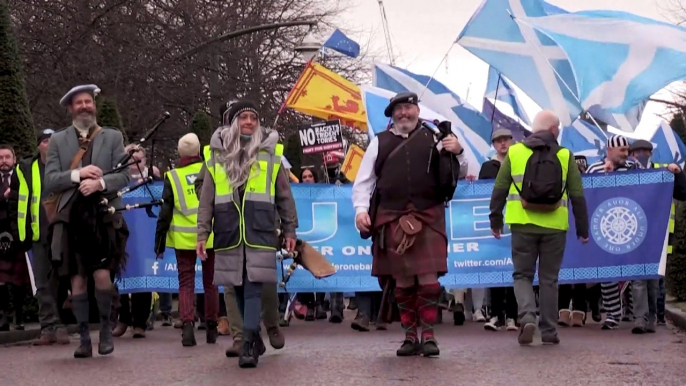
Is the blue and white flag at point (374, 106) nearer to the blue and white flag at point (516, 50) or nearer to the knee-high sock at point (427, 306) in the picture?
the blue and white flag at point (516, 50)

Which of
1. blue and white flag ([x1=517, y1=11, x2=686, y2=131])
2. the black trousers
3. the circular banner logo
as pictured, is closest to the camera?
the circular banner logo

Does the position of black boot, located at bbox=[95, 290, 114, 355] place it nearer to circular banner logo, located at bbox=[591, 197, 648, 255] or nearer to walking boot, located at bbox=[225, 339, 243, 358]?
walking boot, located at bbox=[225, 339, 243, 358]

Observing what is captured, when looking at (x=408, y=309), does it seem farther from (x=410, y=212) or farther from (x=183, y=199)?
(x=183, y=199)

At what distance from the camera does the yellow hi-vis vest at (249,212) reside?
9742 mm

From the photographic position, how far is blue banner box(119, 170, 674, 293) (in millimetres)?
14305

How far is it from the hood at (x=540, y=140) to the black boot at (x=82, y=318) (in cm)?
376

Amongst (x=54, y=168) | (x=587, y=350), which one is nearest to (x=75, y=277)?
(x=54, y=168)

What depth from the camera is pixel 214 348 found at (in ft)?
40.0

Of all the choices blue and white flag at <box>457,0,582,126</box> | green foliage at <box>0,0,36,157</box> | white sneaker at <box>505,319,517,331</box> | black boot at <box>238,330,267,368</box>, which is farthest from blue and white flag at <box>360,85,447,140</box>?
black boot at <box>238,330,267,368</box>

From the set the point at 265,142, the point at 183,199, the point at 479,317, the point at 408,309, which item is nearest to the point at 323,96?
the point at 479,317

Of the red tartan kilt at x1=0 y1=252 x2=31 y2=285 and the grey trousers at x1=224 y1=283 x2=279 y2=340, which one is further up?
the red tartan kilt at x1=0 y1=252 x2=31 y2=285

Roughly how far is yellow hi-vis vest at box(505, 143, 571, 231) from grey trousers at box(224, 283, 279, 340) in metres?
2.33

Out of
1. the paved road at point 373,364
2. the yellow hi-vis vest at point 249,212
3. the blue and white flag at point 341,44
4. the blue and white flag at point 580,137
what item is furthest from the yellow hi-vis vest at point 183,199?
the blue and white flag at point 341,44

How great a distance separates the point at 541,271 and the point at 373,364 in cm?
255
